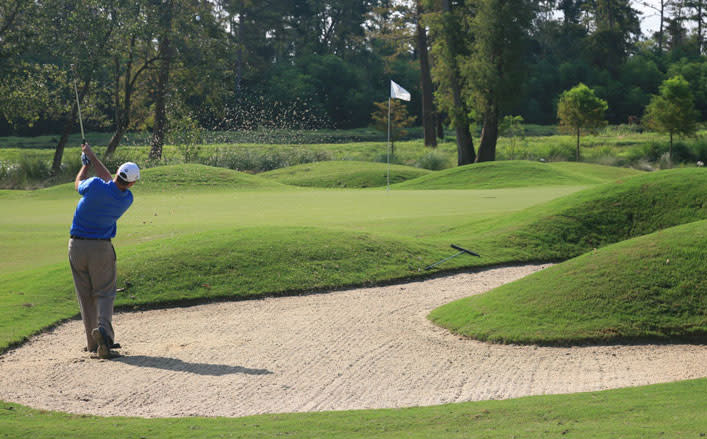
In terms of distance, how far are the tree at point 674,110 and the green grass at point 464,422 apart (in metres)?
43.8

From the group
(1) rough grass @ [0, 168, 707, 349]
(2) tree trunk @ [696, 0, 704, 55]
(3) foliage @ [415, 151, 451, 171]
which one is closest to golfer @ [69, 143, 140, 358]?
(1) rough grass @ [0, 168, 707, 349]

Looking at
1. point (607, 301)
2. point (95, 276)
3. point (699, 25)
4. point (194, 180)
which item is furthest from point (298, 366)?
point (699, 25)

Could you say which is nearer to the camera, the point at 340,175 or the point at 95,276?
the point at 95,276

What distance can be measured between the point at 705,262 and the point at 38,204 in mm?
20848

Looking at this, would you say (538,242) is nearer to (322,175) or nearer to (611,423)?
(611,423)

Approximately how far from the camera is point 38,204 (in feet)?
84.2

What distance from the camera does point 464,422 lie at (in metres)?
6.57

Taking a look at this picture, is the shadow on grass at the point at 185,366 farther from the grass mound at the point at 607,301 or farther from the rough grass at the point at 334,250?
the grass mound at the point at 607,301

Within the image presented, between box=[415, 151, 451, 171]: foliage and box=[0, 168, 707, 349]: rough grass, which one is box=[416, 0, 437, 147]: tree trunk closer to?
box=[415, 151, 451, 171]: foliage

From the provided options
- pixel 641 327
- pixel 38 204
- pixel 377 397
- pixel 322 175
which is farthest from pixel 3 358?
pixel 322 175

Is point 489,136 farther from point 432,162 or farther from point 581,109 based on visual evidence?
point 581,109

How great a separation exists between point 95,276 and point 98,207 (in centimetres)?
82

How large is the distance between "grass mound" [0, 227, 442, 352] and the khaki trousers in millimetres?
2262

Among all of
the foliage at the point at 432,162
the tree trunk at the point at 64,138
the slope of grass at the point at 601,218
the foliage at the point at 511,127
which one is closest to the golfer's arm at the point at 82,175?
the slope of grass at the point at 601,218
